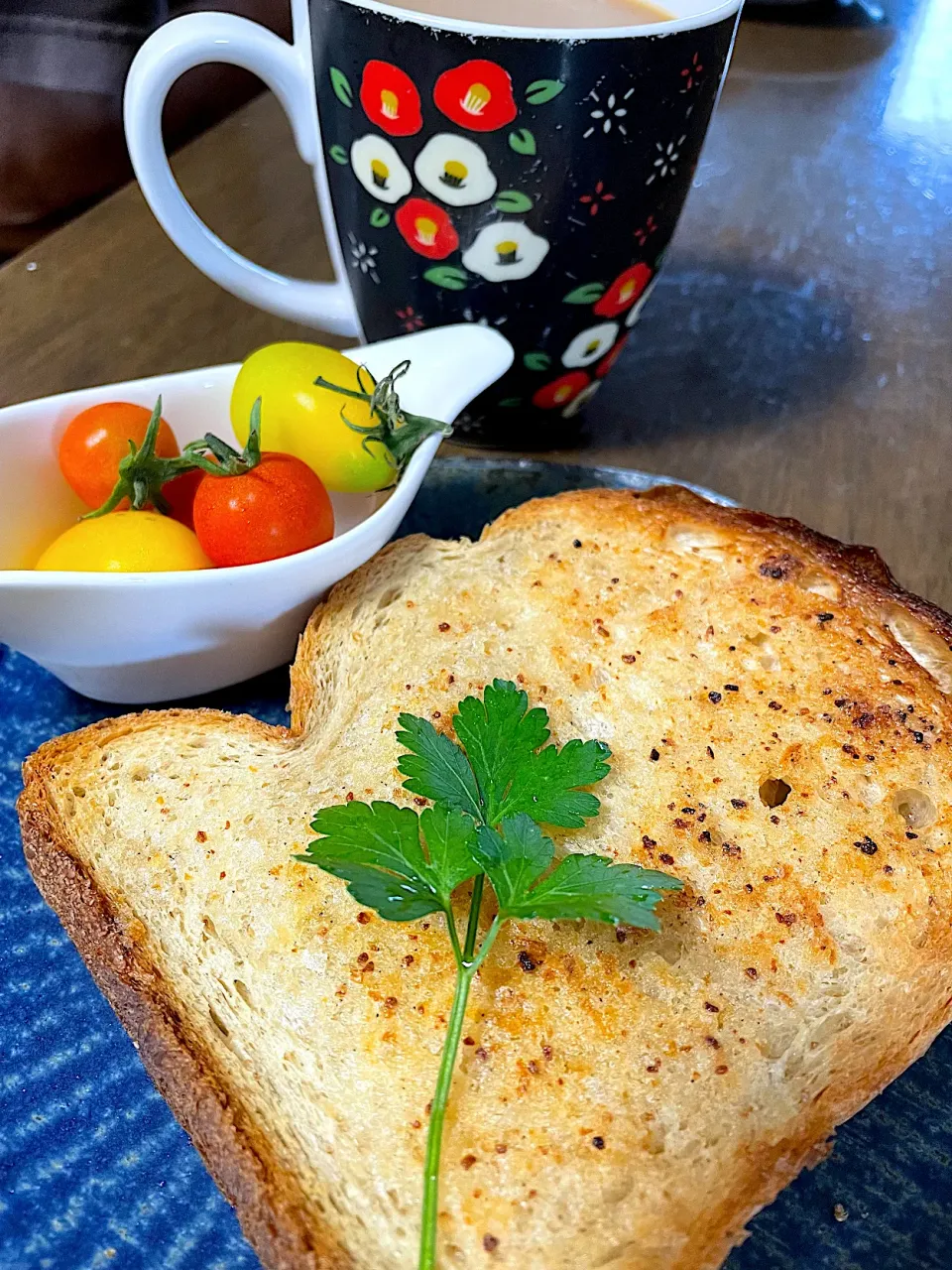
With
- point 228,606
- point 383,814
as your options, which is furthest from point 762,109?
point 383,814

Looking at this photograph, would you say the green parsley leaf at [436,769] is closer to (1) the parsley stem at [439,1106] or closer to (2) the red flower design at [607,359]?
(1) the parsley stem at [439,1106]

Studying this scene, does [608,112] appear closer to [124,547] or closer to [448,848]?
[124,547]

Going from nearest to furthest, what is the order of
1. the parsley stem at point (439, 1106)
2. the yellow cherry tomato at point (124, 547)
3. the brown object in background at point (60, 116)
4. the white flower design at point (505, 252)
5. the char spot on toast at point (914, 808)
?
the parsley stem at point (439, 1106), the char spot on toast at point (914, 808), the yellow cherry tomato at point (124, 547), the white flower design at point (505, 252), the brown object in background at point (60, 116)

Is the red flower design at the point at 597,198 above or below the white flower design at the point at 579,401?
above

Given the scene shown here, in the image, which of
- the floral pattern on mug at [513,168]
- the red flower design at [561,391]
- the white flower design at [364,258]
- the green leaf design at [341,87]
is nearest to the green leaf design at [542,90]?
the floral pattern on mug at [513,168]

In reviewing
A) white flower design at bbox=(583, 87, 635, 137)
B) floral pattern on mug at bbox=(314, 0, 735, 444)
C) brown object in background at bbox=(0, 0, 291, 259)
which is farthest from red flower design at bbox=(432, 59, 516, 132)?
brown object in background at bbox=(0, 0, 291, 259)

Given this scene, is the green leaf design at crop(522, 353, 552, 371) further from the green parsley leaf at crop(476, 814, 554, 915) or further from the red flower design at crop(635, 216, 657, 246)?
the green parsley leaf at crop(476, 814, 554, 915)

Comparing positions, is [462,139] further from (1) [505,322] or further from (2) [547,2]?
(2) [547,2]
